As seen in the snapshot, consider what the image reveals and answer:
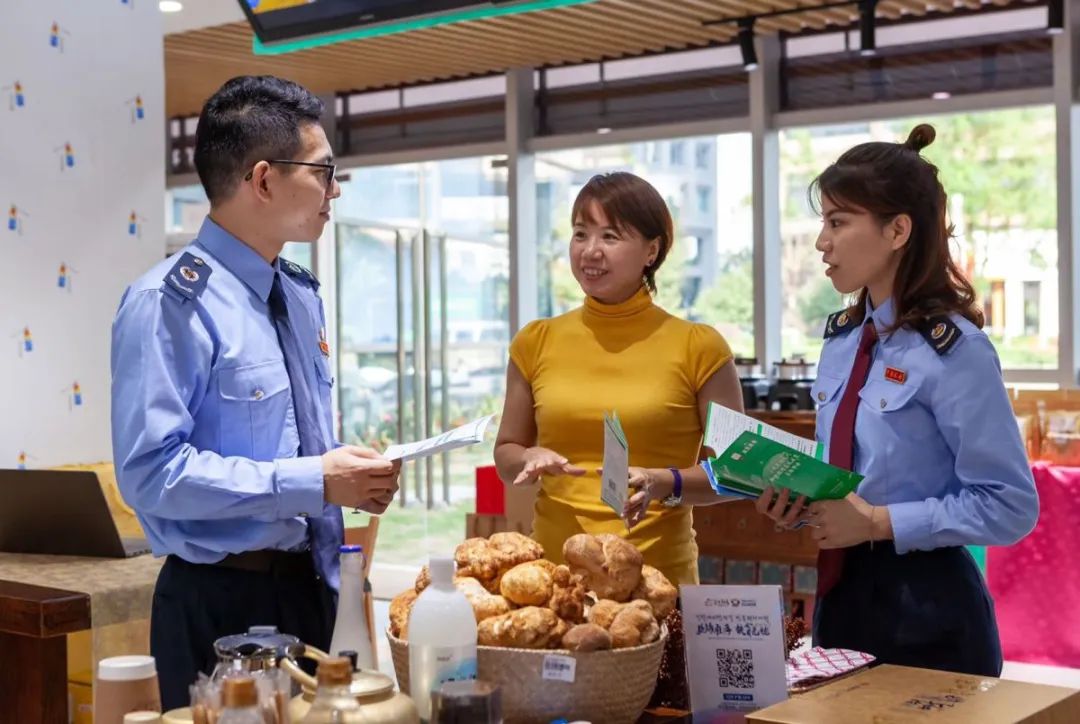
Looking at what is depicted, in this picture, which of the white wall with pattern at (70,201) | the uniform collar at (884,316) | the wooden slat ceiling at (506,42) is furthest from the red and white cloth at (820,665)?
the wooden slat ceiling at (506,42)

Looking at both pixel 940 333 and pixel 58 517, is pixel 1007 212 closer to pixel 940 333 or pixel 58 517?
pixel 940 333

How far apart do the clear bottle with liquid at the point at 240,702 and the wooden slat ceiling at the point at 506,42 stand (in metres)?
5.08

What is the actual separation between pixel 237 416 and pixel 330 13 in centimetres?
230

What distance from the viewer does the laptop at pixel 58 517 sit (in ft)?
12.0

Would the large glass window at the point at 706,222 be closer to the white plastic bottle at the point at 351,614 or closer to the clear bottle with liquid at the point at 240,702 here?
the white plastic bottle at the point at 351,614

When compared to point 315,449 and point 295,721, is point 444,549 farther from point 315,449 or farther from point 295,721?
point 295,721

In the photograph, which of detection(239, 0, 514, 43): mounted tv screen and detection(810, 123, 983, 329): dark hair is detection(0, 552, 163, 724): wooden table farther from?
detection(810, 123, 983, 329): dark hair

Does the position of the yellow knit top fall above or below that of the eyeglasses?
below

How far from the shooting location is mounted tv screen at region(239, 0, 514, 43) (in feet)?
12.9

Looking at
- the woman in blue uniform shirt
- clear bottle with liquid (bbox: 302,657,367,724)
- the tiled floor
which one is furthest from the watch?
the tiled floor

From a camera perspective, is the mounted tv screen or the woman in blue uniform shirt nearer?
the woman in blue uniform shirt

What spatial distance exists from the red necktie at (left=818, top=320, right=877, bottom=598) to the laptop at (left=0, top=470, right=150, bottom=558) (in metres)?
2.14

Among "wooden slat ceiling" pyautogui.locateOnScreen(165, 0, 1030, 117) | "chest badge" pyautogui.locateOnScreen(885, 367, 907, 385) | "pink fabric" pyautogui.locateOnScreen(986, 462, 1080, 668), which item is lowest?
"pink fabric" pyautogui.locateOnScreen(986, 462, 1080, 668)

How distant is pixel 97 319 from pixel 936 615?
3540 mm
